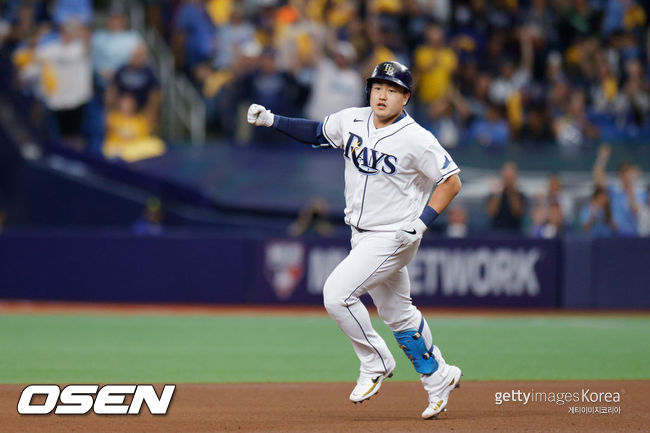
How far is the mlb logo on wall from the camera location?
15.5 meters

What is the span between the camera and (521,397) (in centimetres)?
772

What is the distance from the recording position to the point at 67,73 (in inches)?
669

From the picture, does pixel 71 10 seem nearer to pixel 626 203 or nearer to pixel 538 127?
pixel 538 127

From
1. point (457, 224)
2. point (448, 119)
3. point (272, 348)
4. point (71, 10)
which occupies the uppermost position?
point (71, 10)

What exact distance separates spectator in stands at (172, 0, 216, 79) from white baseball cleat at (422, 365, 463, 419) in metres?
12.1

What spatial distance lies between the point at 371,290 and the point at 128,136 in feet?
35.3

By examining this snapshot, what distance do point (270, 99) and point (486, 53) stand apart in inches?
163

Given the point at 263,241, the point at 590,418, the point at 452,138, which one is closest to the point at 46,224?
the point at 263,241

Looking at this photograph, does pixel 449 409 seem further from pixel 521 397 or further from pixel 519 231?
pixel 519 231

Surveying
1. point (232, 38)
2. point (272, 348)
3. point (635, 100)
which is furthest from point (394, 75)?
point (635, 100)

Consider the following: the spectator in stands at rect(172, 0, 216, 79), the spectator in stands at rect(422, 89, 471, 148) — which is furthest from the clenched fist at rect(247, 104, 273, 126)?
the spectator in stands at rect(172, 0, 216, 79)

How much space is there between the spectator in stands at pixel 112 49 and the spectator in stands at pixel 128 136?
81 centimetres

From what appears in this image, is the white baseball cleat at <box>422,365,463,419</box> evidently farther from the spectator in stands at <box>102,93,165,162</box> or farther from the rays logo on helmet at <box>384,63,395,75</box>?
the spectator in stands at <box>102,93,165,162</box>

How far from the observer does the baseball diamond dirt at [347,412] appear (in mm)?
6457
